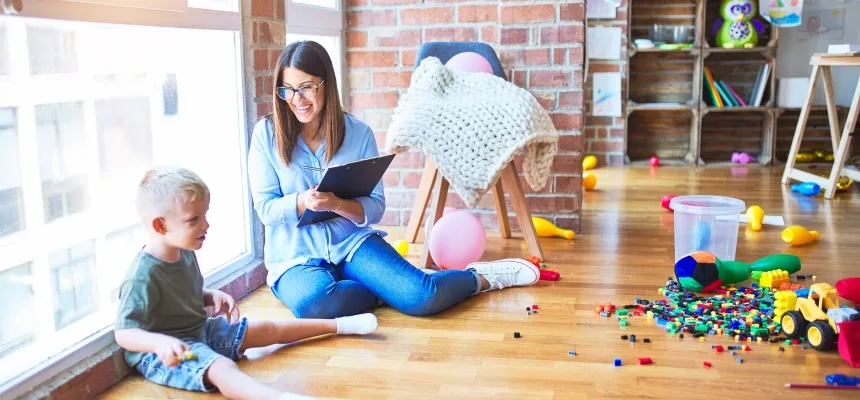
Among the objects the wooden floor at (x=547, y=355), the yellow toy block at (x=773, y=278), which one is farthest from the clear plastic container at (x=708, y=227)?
the yellow toy block at (x=773, y=278)

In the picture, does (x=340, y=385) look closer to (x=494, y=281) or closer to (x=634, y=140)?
(x=494, y=281)

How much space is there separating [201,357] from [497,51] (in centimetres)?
199

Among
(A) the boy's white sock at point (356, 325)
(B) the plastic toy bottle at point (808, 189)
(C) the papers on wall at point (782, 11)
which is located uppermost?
(C) the papers on wall at point (782, 11)

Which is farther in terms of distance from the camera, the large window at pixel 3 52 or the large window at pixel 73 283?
the large window at pixel 73 283

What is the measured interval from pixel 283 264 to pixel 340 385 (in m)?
0.60

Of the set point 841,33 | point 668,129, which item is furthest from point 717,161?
point 841,33

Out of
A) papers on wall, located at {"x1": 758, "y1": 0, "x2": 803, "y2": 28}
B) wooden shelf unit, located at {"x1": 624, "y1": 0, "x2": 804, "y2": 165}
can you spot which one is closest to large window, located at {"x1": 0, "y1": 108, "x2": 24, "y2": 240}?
wooden shelf unit, located at {"x1": 624, "y1": 0, "x2": 804, "y2": 165}

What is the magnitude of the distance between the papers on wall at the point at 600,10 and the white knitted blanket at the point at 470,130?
268 centimetres

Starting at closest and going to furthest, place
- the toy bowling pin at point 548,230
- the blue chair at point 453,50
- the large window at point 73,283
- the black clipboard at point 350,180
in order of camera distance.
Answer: the large window at point 73,283 → the black clipboard at point 350,180 → the blue chair at point 453,50 → the toy bowling pin at point 548,230

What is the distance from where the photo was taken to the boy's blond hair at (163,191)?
6.00ft

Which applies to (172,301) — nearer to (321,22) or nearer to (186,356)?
(186,356)

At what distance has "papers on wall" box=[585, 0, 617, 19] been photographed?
17.5 feet

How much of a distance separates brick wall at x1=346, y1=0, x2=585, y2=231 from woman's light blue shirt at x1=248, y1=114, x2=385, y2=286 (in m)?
1.11

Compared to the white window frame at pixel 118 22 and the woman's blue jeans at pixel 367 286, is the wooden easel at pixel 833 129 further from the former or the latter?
the white window frame at pixel 118 22
